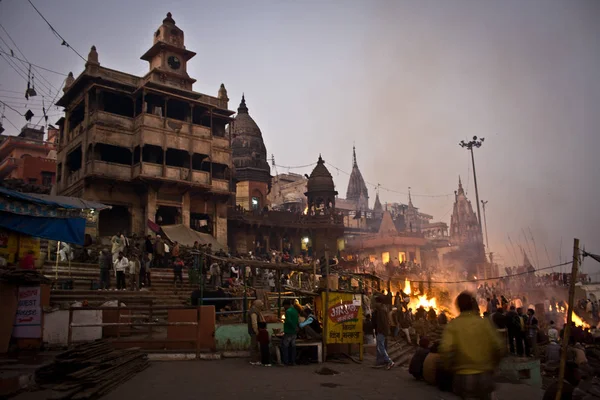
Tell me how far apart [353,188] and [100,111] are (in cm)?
9049

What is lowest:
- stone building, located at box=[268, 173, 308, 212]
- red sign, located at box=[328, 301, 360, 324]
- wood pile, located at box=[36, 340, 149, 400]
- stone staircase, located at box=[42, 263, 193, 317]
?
wood pile, located at box=[36, 340, 149, 400]

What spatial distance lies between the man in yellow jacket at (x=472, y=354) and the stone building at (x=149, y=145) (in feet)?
83.2

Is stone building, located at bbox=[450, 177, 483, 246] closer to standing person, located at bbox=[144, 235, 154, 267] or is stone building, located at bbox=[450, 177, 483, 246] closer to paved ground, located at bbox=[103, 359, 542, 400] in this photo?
standing person, located at bbox=[144, 235, 154, 267]

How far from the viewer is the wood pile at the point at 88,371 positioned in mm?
7109

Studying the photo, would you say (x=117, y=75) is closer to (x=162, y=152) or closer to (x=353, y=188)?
(x=162, y=152)

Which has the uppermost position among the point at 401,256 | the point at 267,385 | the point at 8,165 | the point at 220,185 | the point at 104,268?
the point at 8,165

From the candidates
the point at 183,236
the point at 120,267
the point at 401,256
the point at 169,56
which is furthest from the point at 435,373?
the point at 401,256

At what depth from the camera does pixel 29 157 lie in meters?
39.7

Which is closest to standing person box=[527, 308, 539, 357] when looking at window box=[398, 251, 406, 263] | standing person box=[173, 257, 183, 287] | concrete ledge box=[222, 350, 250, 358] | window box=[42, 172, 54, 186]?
concrete ledge box=[222, 350, 250, 358]

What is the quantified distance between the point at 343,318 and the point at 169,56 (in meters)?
28.6

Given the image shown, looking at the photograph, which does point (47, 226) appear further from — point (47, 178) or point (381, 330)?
point (47, 178)

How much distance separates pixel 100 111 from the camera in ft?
95.8

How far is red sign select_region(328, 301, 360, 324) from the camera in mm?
11370

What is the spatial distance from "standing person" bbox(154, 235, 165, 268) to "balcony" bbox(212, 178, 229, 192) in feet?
31.8
